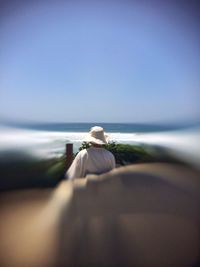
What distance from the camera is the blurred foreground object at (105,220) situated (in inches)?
94.9

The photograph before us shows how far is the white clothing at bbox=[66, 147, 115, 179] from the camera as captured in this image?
239 cm

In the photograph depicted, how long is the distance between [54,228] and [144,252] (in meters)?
0.59

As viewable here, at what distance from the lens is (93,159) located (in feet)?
7.96

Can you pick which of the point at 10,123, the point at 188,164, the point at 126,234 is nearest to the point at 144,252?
the point at 126,234

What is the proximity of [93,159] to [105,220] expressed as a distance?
1.28 ft

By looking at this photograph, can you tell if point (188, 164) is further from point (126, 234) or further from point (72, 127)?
point (72, 127)

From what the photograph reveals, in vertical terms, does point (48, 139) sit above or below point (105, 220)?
above

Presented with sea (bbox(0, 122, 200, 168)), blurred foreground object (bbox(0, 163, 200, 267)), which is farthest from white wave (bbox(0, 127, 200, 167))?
blurred foreground object (bbox(0, 163, 200, 267))

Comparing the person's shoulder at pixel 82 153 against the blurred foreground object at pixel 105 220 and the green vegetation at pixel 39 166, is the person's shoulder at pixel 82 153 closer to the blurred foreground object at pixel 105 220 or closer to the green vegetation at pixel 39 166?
the green vegetation at pixel 39 166

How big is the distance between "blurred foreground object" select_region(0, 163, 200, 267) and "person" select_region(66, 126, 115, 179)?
0.05m

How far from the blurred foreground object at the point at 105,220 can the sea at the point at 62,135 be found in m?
0.19

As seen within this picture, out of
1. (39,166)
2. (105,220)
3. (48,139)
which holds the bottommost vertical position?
(105,220)

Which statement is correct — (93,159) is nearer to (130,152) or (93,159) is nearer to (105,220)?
(130,152)

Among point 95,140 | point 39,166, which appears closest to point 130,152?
point 95,140
